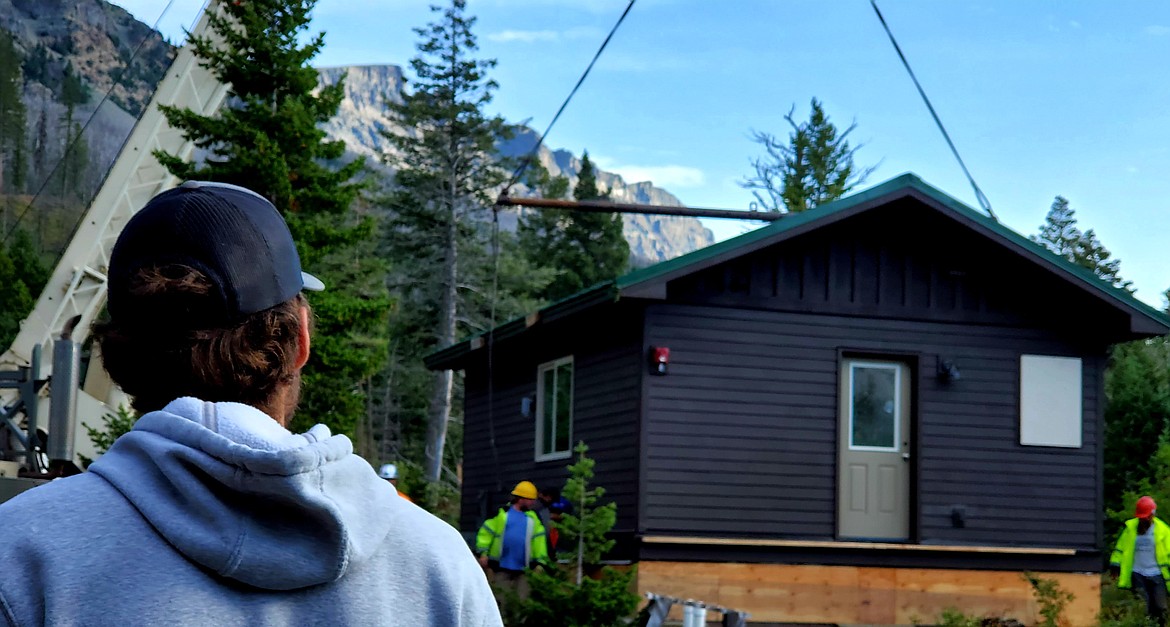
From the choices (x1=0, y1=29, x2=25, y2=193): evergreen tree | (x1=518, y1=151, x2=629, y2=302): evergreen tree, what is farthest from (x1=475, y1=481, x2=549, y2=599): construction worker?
(x1=0, y1=29, x2=25, y2=193): evergreen tree

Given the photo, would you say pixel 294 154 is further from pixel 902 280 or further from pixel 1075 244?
pixel 1075 244

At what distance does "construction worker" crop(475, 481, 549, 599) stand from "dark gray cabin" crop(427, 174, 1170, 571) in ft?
3.21

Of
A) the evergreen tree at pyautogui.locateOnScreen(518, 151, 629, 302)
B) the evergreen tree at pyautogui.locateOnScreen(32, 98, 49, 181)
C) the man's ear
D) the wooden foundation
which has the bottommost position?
the wooden foundation

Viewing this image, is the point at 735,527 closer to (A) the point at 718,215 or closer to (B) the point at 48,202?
(A) the point at 718,215

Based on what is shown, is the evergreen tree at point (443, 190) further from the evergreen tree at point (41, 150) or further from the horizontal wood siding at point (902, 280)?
the evergreen tree at point (41, 150)

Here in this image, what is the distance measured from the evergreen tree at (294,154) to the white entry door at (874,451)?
6.36 meters

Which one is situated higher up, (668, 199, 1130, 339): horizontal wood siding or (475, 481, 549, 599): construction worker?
(668, 199, 1130, 339): horizontal wood siding

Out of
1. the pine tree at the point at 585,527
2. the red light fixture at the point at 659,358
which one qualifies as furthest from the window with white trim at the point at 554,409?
the pine tree at the point at 585,527

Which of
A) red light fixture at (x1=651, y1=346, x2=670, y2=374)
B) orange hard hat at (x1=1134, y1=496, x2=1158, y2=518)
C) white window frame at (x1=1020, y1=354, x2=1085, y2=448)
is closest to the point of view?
red light fixture at (x1=651, y1=346, x2=670, y2=374)

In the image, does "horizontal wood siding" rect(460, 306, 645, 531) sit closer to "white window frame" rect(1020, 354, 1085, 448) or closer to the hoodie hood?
"white window frame" rect(1020, 354, 1085, 448)

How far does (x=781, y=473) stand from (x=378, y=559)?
15.5 metres

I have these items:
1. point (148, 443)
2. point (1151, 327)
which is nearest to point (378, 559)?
point (148, 443)

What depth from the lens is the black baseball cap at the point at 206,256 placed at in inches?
65.5

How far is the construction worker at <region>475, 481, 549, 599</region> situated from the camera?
1650cm
